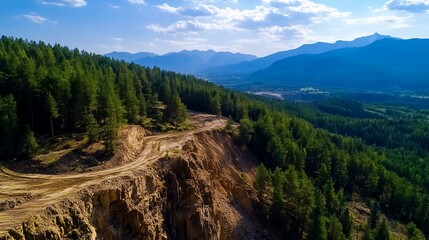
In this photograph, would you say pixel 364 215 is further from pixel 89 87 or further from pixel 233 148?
pixel 89 87

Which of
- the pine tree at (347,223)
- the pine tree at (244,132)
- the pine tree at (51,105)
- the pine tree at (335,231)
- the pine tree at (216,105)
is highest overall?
the pine tree at (51,105)

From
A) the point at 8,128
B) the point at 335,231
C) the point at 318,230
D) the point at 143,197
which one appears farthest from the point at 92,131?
the point at 335,231

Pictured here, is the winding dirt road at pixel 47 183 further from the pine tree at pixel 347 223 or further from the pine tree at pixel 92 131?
the pine tree at pixel 347 223

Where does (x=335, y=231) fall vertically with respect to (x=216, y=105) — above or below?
below

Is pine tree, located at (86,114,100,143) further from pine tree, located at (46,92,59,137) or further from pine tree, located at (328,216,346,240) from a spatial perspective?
pine tree, located at (328,216,346,240)

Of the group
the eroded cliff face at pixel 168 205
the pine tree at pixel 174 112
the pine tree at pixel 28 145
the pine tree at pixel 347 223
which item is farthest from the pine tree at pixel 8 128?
the pine tree at pixel 347 223

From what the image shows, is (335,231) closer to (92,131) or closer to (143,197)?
(143,197)
